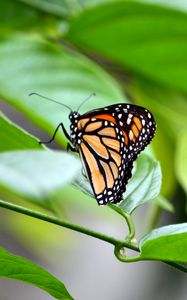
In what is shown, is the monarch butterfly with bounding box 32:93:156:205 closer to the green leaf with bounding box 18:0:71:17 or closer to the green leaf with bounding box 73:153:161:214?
the green leaf with bounding box 73:153:161:214

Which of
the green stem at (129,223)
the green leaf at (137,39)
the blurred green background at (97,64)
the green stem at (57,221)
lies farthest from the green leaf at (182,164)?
the green stem at (57,221)

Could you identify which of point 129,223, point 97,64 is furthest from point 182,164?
point 129,223

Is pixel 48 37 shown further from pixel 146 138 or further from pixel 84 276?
pixel 84 276

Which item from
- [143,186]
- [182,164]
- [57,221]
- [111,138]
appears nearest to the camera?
[57,221]

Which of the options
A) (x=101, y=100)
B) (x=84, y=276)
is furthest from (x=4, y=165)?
(x=84, y=276)

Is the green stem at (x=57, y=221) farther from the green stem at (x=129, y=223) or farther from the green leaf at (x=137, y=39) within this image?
the green leaf at (x=137, y=39)

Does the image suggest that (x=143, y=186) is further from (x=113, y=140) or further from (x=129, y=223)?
(x=113, y=140)
